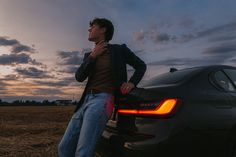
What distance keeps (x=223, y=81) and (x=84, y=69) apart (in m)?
1.84

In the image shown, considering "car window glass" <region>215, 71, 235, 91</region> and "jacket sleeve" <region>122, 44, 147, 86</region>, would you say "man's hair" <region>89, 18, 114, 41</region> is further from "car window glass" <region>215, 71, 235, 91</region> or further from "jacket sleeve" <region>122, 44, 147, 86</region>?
"car window glass" <region>215, 71, 235, 91</region>

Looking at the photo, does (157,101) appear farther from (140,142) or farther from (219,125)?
(219,125)

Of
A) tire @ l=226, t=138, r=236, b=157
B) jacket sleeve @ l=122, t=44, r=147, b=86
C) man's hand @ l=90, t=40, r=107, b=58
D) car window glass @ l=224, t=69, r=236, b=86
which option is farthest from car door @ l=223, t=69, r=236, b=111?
man's hand @ l=90, t=40, r=107, b=58

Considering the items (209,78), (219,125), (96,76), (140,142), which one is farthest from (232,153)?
(96,76)

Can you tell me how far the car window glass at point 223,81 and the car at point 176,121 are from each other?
0.29 ft

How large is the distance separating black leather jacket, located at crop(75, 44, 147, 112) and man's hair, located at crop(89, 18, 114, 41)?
0.11 metres

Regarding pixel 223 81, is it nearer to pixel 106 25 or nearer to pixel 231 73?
pixel 231 73

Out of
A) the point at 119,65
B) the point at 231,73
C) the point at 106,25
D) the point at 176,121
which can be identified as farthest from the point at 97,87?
the point at 231,73

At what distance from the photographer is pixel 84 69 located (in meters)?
3.82

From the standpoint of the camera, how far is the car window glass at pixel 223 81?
184 inches

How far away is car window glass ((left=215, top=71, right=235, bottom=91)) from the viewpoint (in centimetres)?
467

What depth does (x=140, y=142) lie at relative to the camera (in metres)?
3.87

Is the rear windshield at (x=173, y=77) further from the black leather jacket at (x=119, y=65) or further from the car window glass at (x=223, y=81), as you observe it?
the black leather jacket at (x=119, y=65)

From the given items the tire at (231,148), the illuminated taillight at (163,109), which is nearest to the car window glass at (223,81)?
the tire at (231,148)
